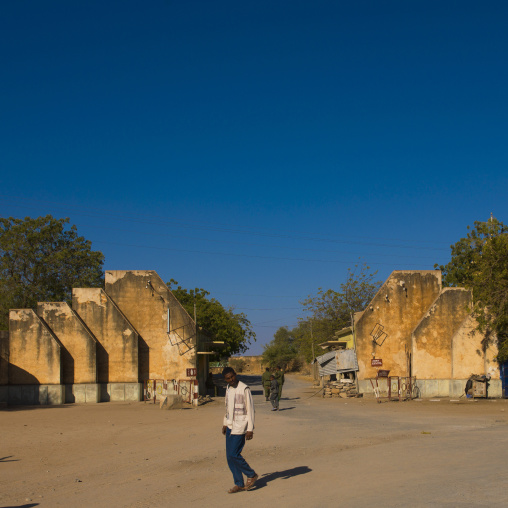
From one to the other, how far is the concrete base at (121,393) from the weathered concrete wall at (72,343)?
107 centimetres

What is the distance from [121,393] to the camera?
98.6 feet

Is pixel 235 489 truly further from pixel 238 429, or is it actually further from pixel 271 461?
pixel 271 461

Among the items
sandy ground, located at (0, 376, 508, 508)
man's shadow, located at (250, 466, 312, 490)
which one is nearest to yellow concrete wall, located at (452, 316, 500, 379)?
sandy ground, located at (0, 376, 508, 508)

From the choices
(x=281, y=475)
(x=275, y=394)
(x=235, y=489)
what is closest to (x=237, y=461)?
(x=235, y=489)

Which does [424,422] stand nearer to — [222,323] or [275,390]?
[275,390]

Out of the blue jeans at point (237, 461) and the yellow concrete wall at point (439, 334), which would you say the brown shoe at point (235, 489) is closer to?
the blue jeans at point (237, 461)

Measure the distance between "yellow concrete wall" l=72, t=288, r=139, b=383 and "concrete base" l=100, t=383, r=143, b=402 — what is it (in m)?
0.25

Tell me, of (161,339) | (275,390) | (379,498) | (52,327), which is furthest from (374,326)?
(379,498)

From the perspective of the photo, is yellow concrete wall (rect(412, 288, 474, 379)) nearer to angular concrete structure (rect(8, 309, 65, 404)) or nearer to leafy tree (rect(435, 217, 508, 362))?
leafy tree (rect(435, 217, 508, 362))

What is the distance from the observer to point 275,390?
24.2m

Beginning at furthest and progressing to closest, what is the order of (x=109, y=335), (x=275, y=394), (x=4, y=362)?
(x=109, y=335) < (x=4, y=362) < (x=275, y=394)

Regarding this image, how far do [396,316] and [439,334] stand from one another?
2.37m

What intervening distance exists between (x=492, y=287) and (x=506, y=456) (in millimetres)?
17074

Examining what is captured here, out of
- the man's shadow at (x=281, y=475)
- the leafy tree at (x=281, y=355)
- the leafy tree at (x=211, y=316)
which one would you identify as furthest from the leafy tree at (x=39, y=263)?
the leafy tree at (x=281, y=355)
